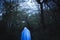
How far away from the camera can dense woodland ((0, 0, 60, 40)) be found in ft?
6.98

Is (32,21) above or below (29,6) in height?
below

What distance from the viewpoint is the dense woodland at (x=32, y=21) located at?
2128mm

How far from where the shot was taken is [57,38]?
2.12 metres

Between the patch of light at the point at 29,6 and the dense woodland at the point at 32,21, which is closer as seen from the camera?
the dense woodland at the point at 32,21

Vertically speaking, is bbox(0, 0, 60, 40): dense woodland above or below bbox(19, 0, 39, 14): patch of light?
below

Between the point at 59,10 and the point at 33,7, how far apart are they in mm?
369

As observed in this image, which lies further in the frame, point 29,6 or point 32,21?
point 29,6

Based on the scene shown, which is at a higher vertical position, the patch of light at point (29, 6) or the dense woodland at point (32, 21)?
the patch of light at point (29, 6)

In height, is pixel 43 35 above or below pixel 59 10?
below

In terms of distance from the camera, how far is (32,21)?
223 cm

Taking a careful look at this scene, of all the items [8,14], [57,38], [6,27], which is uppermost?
[8,14]

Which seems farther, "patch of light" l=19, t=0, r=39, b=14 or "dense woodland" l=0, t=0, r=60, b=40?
"patch of light" l=19, t=0, r=39, b=14

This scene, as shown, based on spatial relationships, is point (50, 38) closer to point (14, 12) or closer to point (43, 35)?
point (43, 35)

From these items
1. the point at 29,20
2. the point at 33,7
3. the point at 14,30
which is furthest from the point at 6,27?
the point at 33,7
